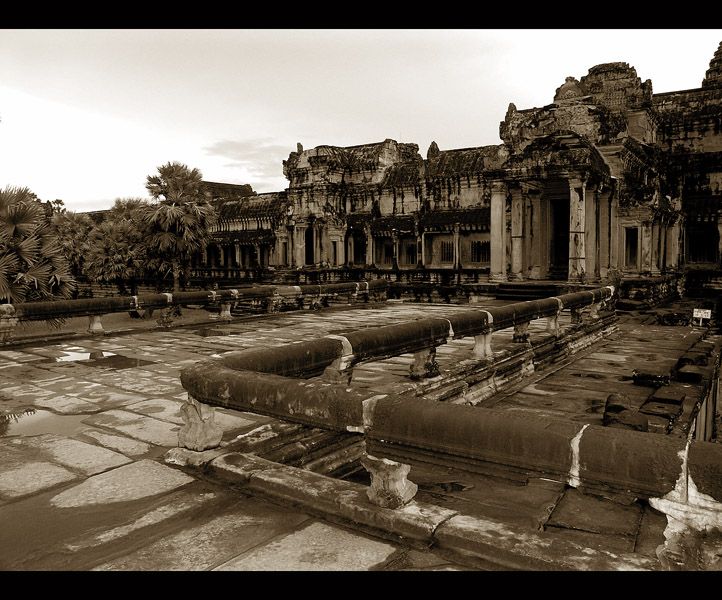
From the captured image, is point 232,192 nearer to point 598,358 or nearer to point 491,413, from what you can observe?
point 598,358

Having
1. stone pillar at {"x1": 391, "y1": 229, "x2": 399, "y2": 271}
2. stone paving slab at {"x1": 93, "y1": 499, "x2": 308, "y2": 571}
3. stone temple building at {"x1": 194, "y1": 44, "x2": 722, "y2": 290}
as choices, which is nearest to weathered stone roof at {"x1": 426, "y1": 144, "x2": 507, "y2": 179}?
stone temple building at {"x1": 194, "y1": 44, "x2": 722, "y2": 290}

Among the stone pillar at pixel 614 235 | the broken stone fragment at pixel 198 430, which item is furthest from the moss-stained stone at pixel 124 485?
the stone pillar at pixel 614 235

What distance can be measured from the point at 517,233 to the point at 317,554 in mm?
20236

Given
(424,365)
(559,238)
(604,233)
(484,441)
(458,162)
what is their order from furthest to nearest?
(458,162) → (559,238) → (604,233) → (424,365) → (484,441)

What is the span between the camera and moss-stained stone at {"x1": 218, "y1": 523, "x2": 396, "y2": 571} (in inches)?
114

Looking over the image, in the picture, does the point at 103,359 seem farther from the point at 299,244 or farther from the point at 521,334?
the point at 299,244

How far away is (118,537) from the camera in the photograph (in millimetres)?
3289

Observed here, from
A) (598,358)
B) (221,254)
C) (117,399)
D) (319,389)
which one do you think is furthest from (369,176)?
(319,389)

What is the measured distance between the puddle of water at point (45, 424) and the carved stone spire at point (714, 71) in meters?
38.4

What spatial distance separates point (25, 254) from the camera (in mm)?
13641

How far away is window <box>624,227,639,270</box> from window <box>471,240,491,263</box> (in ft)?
25.4

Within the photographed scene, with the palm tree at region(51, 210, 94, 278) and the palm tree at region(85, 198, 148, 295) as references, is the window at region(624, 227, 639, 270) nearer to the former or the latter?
the palm tree at region(85, 198, 148, 295)

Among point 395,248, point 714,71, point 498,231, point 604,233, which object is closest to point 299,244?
point 395,248
